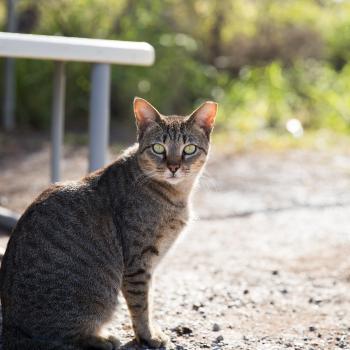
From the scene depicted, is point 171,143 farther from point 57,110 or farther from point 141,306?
point 57,110

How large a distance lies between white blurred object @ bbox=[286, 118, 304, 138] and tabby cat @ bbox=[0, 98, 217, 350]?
585 cm

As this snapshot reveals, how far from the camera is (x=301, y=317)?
3758mm

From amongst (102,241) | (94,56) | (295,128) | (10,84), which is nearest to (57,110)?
(94,56)

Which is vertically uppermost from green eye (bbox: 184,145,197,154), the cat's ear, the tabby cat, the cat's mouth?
the cat's ear

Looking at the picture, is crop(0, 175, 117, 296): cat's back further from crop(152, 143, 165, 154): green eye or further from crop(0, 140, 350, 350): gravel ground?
crop(0, 140, 350, 350): gravel ground

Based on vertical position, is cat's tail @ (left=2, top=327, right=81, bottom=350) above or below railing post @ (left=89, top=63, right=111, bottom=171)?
below

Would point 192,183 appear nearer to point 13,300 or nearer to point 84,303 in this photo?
point 84,303

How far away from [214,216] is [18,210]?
175cm

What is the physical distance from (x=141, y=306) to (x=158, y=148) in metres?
0.77

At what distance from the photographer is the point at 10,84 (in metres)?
8.60

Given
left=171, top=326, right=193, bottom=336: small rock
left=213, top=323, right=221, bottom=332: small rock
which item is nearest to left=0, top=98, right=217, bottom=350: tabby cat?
left=171, top=326, right=193, bottom=336: small rock

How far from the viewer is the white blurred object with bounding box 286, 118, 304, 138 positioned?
29.9ft

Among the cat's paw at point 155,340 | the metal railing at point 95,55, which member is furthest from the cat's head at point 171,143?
the metal railing at point 95,55

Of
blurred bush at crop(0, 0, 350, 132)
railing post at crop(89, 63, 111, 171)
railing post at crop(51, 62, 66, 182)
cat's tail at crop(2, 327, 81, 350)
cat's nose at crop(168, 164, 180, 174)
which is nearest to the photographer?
cat's tail at crop(2, 327, 81, 350)
